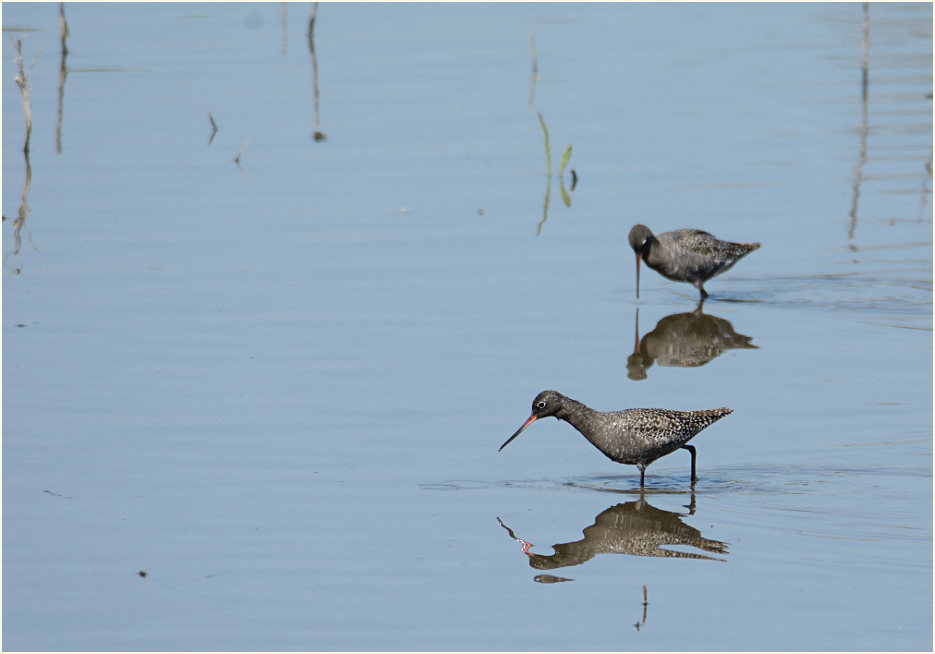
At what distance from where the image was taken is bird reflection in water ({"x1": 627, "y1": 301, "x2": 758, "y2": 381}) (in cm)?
1163

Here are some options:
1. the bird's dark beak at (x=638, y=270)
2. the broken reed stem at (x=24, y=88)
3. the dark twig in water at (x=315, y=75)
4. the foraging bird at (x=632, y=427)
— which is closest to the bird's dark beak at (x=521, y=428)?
the foraging bird at (x=632, y=427)

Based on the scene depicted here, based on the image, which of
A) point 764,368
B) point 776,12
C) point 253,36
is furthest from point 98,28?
point 764,368

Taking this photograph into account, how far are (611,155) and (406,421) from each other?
8.22 meters

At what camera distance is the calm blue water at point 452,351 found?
24.5ft

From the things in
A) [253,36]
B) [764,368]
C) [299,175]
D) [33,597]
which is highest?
[253,36]

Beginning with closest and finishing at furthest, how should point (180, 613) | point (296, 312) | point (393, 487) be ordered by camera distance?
point (180, 613) → point (393, 487) → point (296, 312)

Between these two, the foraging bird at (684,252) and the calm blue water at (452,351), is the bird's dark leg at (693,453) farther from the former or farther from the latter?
the foraging bird at (684,252)

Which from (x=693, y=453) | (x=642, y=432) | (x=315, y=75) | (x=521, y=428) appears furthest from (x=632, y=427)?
(x=315, y=75)

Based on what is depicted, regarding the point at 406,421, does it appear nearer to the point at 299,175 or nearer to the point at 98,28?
the point at 299,175

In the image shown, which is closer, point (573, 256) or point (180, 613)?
point (180, 613)

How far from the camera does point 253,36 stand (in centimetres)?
2517

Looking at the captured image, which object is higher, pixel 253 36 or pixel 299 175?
pixel 253 36

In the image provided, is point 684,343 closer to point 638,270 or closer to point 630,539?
point 638,270

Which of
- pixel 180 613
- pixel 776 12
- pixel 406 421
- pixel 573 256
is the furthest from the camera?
pixel 776 12
